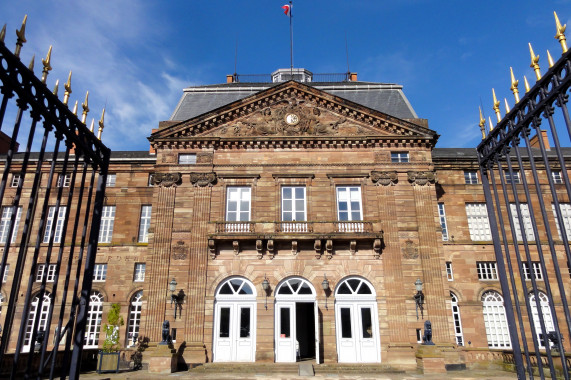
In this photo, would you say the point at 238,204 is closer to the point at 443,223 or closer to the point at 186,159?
the point at 186,159

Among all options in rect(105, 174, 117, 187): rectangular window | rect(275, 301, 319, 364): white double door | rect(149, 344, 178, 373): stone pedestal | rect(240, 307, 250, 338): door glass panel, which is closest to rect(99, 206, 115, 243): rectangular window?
rect(105, 174, 117, 187): rectangular window

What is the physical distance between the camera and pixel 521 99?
22.3ft

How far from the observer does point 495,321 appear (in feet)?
83.8

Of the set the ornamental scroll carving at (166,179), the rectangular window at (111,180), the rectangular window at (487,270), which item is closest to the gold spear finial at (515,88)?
the ornamental scroll carving at (166,179)

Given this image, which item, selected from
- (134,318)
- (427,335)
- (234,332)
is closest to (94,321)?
(134,318)

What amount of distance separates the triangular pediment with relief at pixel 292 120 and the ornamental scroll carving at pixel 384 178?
228 cm

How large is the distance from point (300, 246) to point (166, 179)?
27.6 feet

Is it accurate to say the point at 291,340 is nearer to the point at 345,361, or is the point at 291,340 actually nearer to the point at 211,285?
the point at 345,361

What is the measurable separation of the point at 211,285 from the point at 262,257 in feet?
9.89

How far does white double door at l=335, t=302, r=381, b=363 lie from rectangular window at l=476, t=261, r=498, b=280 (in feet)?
30.6

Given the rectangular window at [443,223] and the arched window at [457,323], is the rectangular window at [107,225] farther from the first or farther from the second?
the arched window at [457,323]

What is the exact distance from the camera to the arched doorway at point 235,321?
2105cm

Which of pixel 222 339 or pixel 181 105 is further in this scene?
pixel 181 105

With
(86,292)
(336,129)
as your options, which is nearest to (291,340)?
(336,129)
